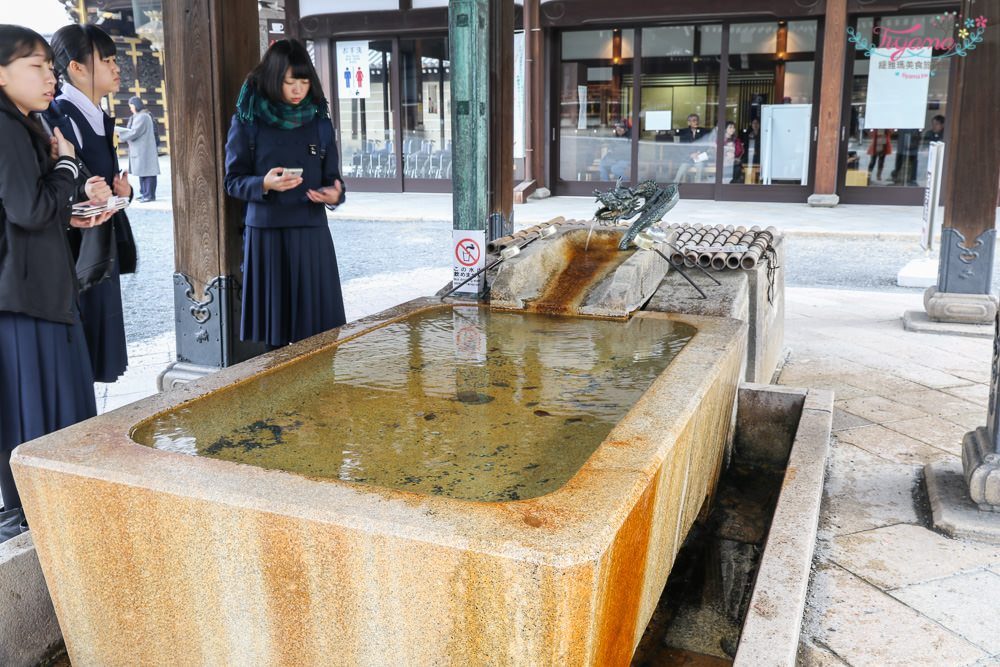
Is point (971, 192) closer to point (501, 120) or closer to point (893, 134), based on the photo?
point (501, 120)

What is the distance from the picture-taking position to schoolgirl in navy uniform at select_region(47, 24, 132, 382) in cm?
276

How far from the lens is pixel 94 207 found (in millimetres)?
2533

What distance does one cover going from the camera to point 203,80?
369cm

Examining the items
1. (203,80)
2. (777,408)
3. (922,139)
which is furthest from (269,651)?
(922,139)

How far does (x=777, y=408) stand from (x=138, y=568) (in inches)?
101

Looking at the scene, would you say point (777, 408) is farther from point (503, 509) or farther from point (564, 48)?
point (564, 48)

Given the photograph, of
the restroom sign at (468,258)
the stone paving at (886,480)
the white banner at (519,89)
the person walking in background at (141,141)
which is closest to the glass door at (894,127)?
the white banner at (519,89)

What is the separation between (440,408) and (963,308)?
462cm

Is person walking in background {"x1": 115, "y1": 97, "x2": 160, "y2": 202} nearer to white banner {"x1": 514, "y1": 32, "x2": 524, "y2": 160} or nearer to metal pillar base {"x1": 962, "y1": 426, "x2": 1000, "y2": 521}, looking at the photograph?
white banner {"x1": 514, "y1": 32, "x2": 524, "y2": 160}

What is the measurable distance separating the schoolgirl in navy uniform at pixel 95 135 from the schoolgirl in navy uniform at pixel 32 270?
385 millimetres

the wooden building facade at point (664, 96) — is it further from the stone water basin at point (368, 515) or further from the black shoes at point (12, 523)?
the black shoes at point (12, 523)

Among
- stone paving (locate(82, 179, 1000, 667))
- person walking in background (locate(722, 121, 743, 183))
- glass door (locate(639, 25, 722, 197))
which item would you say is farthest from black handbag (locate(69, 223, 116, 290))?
person walking in background (locate(722, 121, 743, 183))

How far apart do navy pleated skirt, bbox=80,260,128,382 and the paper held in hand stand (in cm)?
31

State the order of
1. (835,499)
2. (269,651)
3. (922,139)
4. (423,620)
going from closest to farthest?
(423,620), (269,651), (835,499), (922,139)
